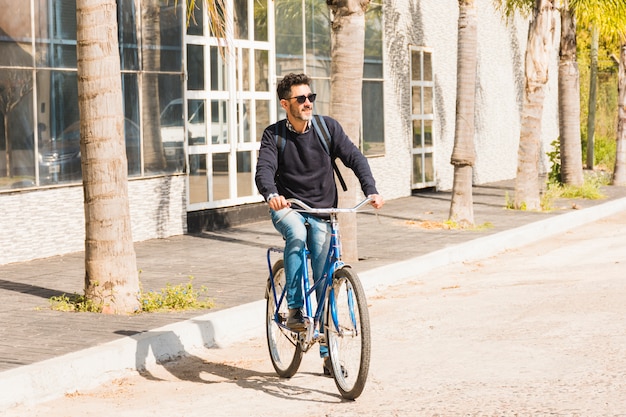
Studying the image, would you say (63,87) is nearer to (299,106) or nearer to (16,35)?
(16,35)

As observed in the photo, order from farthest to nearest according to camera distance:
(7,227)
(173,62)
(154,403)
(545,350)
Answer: (173,62) < (7,227) < (545,350) < (154,403)

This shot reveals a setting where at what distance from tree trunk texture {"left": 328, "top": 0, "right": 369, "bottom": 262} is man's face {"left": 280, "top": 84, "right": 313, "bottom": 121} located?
567 centimetres

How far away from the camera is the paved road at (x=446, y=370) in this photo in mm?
6180

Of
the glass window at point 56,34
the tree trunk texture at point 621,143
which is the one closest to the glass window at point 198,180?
the glass window at point 56,34

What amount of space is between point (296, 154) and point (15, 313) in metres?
3.45

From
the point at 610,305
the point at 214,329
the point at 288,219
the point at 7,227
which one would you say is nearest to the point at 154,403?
the point at 288,219

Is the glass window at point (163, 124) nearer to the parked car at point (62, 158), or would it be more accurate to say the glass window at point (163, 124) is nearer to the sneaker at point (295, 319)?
the parked car at point (62, 158)

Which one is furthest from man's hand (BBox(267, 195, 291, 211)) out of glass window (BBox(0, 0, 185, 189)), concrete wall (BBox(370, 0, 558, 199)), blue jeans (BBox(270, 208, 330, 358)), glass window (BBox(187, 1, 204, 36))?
concrete wall (BBox(370, 0, 558, 199))

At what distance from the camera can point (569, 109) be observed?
898 inches

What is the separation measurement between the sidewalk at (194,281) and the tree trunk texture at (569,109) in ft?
6.72

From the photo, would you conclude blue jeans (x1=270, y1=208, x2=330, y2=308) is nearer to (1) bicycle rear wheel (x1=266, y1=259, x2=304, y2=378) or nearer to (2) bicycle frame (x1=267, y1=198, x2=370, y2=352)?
(2) bicycle frame (x1=267, y1=198, x2=370, y2=352)

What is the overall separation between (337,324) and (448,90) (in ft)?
65.4

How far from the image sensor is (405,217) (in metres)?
18.5

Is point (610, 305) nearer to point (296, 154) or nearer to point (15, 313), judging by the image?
point (296, 154)
